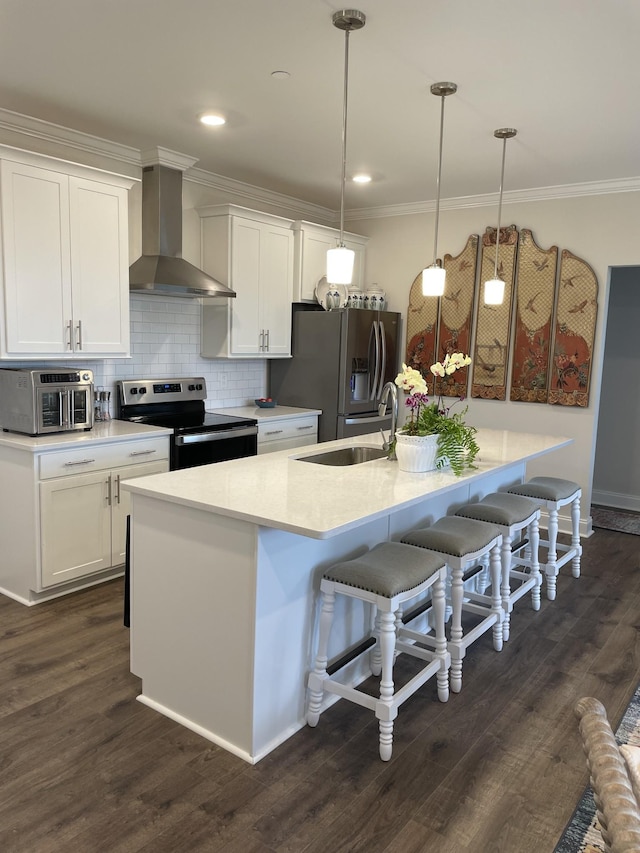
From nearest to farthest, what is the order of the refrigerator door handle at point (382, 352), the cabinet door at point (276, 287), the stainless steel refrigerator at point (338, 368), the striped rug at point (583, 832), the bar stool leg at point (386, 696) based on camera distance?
the striped rug at point (583, 832) → the bar stool leg at point (386, 696) → the cabinet door at point (276, 287) → the stainless steel refrigerator at point (338, 368) → the refrigerator door handle at point (382, 352)

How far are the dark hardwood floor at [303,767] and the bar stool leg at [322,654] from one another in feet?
0.42

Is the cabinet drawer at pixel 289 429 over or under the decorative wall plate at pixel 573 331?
under

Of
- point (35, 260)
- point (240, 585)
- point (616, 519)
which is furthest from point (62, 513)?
point (616, 519)

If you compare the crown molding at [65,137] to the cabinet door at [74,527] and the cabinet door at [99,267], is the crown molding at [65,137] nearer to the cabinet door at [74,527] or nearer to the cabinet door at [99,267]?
the cabinet door at [99,267]

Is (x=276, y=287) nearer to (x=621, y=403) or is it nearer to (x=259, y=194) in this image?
(x=259, y=194)

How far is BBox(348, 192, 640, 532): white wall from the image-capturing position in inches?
190

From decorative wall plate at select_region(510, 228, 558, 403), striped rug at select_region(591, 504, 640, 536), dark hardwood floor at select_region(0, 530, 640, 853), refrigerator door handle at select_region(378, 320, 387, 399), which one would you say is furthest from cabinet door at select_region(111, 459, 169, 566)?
striped rug at select_region(591, 504, 640, 536)

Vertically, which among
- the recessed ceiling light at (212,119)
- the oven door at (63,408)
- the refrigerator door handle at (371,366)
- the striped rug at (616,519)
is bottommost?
the striped rug at (616,519)

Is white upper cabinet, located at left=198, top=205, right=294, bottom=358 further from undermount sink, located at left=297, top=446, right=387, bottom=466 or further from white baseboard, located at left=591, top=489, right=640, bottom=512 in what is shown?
white baseboard, located at left=591, top=489, right=640, bottom=512

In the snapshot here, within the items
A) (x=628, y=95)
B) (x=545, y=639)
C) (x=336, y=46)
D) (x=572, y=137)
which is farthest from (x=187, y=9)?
(x=545, y=639)

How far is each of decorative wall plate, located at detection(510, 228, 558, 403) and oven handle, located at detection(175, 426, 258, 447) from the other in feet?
7.38

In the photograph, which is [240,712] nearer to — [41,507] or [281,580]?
[281,580]

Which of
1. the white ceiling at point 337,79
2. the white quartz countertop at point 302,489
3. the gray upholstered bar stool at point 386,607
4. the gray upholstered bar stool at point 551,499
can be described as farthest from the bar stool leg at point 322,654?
the white ceiling at point 337,79

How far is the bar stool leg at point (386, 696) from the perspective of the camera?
2334 mm
